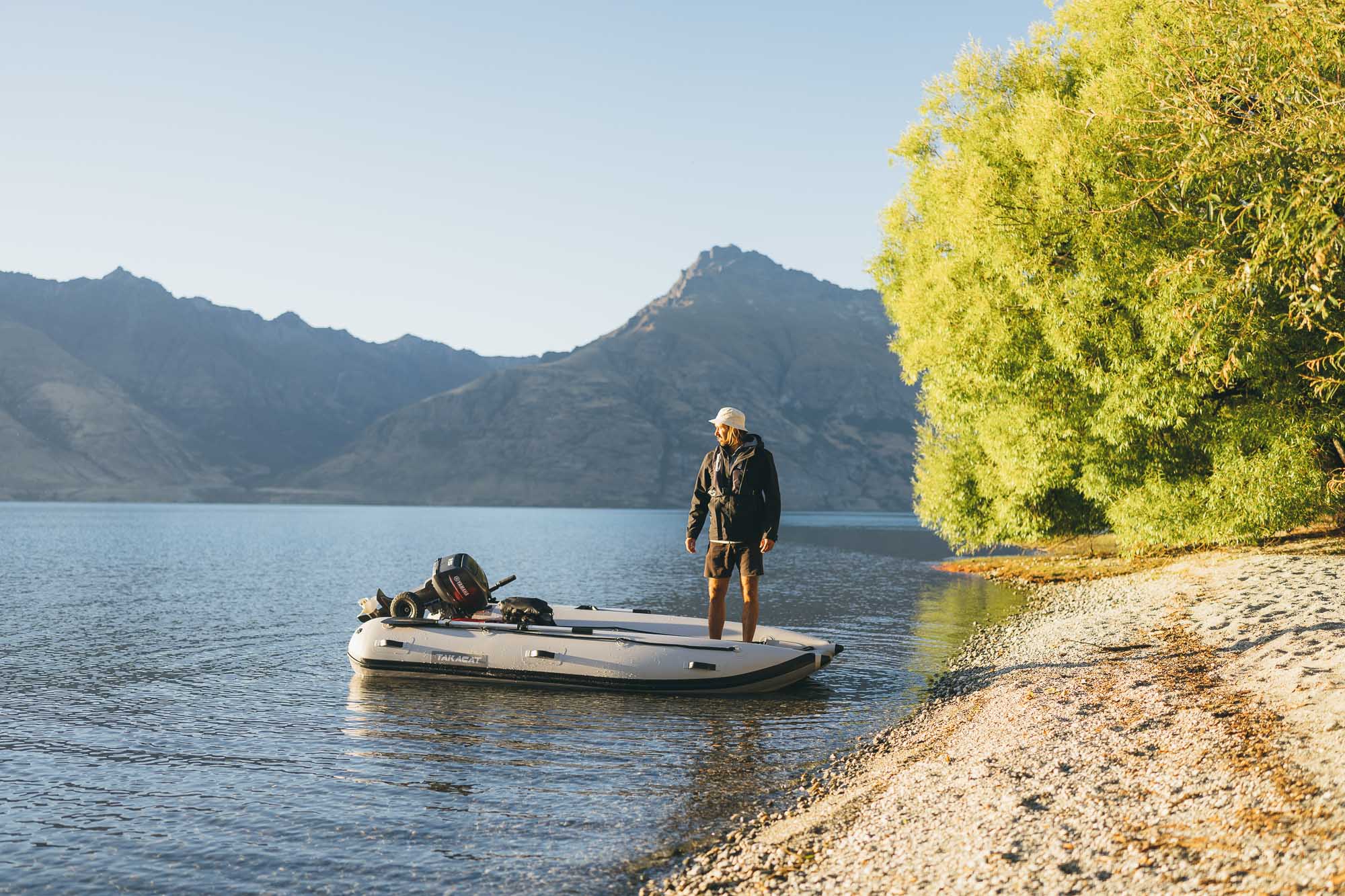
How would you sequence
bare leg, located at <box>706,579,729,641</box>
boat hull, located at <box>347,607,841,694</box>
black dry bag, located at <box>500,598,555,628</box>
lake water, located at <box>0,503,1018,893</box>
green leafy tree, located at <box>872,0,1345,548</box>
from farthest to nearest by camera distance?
green leafy tree, located at <box>872,0,1345,548</box> → black dry bag, located at <box>500,598,555,628</box> → bare leg, located at <box>706,579,729,641</box> → boat hull, located at <box>347,607,841,694</box> → lake water, located at <box>0,503,1018,893</box>

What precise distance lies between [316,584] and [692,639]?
25712 mm

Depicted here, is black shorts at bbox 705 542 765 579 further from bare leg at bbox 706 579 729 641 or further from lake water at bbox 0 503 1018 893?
lake water at bbox 0 503 1018 893

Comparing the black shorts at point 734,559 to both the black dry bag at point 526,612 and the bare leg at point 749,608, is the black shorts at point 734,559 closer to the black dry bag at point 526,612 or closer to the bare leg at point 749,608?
the bare leg at point 749,608

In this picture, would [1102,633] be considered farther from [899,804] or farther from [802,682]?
[899,804]

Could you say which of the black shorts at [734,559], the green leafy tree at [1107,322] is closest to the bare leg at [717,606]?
the black shorts at [734,559]

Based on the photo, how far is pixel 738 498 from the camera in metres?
13.0

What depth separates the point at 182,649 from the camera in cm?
1864

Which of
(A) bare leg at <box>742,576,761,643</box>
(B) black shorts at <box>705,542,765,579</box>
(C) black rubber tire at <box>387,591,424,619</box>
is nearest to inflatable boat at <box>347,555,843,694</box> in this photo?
(C) black rubber tire at <box>387,591,424,619</box>

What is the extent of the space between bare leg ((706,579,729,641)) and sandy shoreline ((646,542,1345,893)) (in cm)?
321

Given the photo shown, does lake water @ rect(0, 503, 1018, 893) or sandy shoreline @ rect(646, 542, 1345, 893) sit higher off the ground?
sandy shoreline @ rect(646, 542, 1345, 893)

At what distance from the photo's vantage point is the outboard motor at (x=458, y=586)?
15438 mm

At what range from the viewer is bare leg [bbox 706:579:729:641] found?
13.5 m

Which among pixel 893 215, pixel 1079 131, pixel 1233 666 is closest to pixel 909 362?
pixel 893 215

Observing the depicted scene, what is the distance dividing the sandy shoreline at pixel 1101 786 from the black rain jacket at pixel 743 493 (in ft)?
10.7
